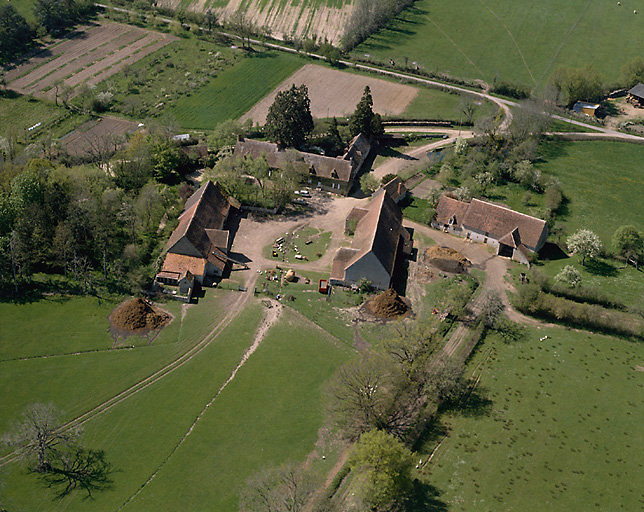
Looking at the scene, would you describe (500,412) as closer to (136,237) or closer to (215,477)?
(215,477)

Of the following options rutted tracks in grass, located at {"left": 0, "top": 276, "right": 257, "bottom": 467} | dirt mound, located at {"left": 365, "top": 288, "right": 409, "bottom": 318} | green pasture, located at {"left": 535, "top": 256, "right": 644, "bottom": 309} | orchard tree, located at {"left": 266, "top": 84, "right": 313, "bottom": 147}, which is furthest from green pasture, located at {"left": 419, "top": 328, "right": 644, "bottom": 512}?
orchard tree, located at {"left": 266, "top": 84, "right": 313, "bottom": 147}

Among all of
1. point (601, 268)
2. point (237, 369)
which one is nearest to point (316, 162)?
point (237, 369)

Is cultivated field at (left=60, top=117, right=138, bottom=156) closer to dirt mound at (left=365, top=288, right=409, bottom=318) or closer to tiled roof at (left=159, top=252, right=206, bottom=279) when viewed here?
tiled roof at (left=159, top=252, right=206, bottom=279)

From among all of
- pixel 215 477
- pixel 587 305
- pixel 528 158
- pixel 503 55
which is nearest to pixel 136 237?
pixel 215 477

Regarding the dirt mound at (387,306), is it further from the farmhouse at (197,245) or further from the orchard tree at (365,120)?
the orchard tree at (365,120)

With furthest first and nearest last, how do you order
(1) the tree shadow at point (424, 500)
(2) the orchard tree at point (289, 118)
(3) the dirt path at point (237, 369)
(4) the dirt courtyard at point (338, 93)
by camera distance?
(4) the dirt courtyard at point (338, 93), (2) the orchard tree at point (289, 118), (3) the dirt path at point (237, 369), (1) the tree shadow at point (424, 500)

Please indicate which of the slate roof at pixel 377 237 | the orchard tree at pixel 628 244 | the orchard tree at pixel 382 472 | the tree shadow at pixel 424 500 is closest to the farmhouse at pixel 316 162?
the slate roof at pixel 377 237

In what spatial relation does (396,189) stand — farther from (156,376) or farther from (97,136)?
(97,136)
